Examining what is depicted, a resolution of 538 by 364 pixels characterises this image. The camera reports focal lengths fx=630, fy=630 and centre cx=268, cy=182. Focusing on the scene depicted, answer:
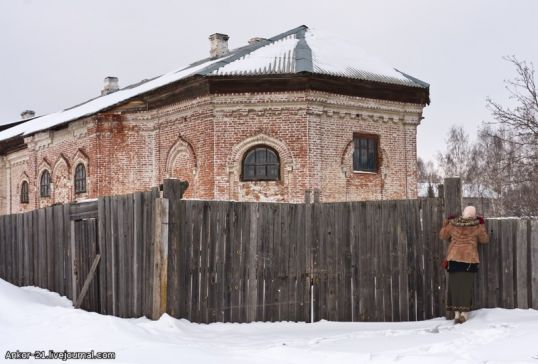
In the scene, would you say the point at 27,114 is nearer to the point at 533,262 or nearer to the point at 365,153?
the point at 365,153

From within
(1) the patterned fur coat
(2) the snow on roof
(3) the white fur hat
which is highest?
(2) the snow on roof

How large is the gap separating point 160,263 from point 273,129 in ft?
28.7

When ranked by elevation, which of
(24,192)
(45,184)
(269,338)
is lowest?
(269,338)

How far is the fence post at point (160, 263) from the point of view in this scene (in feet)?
24.2

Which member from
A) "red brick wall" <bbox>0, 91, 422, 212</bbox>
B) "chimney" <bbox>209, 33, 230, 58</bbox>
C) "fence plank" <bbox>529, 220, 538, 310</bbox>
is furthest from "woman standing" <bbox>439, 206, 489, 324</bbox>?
"chimney" <bbox>209, 33, 230, 58</bbox>

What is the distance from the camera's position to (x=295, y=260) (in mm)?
7953

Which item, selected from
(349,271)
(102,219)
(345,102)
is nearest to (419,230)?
(349,271)

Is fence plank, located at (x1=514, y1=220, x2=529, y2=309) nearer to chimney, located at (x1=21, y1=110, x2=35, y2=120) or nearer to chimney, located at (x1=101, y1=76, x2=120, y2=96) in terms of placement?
chimney, located at (x1=101, y1=76, x2=120, y2=96)

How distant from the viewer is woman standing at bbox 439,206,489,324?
738cm

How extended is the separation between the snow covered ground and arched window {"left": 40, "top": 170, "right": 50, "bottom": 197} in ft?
50.2

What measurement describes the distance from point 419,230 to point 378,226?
508 mm

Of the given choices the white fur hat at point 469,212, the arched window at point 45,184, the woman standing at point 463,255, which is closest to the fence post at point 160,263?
the woman standing at point 463,255

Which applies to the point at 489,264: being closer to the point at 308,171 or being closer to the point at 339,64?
the point at 308,171

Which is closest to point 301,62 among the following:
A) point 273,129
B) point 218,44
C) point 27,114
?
point 273,129
